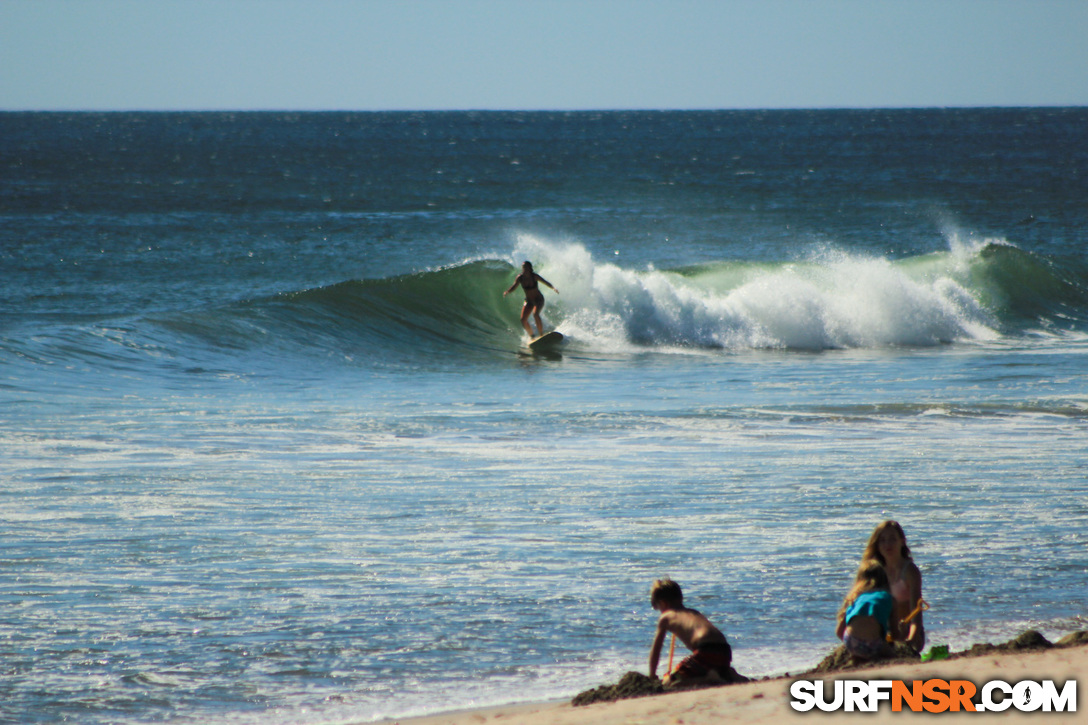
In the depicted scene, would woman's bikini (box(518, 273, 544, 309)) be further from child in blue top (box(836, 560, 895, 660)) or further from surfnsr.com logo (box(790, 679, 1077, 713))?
surfnsr.com logo (box(790, 679, 1077, 713))

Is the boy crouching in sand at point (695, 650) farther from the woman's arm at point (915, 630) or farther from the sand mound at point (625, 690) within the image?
the woman's arm at point (915, 630)

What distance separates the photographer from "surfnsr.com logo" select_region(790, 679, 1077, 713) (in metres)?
4.26

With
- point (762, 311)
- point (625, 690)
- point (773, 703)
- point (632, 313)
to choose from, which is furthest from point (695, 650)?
point (762, 311)

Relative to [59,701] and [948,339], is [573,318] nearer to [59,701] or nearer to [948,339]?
[948,339]

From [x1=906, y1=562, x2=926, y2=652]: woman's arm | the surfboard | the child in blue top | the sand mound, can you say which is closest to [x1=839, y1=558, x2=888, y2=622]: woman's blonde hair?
the child in blue top

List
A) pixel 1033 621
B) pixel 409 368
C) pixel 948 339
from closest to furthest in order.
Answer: pixel 1033 621, pixel 409 368, pixel 948 339

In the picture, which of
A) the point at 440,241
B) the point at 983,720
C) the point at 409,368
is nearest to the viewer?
the point at 983,720

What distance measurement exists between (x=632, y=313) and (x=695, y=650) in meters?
15.2

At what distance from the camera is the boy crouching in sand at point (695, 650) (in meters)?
4.84

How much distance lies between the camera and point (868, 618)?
5.00m

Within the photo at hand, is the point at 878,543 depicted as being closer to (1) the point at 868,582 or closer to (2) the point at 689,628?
(1) the point at 868,582

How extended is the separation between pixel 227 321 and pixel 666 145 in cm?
7223

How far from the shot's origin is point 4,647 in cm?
552

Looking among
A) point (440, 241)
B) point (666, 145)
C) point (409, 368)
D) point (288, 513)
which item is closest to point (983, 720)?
point (288, 513)
